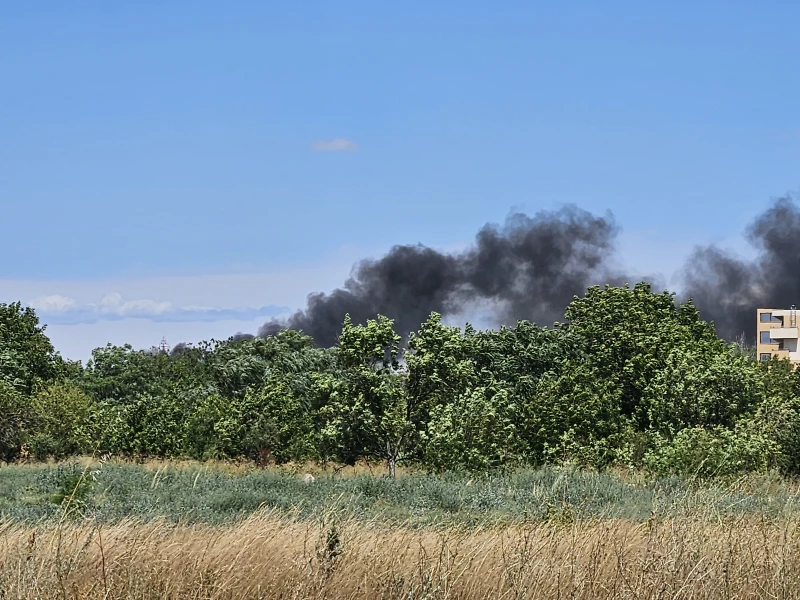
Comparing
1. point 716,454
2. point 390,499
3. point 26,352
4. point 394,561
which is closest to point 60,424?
point 26,352

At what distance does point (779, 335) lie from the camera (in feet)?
437

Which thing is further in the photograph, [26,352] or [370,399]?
[26,352]

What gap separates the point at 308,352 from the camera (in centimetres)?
6500

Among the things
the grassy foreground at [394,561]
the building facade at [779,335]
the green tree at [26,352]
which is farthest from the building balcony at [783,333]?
the grassy foreground at [394,561]

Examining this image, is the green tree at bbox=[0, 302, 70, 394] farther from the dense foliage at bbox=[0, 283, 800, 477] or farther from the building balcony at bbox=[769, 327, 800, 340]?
the building balcony at bbox=[769, 327, 800, 340]

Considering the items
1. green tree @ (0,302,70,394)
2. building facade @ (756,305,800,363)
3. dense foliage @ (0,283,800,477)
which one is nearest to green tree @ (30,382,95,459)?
dense foliage @ (0,283,800,477)

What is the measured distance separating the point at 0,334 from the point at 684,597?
201 feet

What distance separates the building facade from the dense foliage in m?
86.0

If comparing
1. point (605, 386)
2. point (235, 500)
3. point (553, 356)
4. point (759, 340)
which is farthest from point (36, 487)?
point (759, 340)

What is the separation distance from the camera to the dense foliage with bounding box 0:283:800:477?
29.4 m

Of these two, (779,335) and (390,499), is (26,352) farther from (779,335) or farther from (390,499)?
(779,335)

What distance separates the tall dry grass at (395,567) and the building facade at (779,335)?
129813mm

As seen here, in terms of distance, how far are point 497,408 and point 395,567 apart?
80.2ft

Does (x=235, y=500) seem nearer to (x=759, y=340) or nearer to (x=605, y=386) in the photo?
(x=605, y=386)
